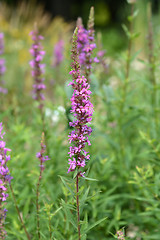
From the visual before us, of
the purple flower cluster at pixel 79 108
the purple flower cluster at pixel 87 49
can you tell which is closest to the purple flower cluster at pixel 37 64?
the purple flower cluster at pixel 87 49

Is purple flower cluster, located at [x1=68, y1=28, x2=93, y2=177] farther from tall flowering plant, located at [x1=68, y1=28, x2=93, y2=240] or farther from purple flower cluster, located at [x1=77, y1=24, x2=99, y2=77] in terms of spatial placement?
purple flower cluster, located at [x1=77, y1=24, x2=99, y2=77]

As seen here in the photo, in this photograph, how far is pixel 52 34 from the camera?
32.3 feet

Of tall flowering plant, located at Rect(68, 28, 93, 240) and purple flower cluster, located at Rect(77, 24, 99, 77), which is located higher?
purple flower cluster, located at Rect(77, 24, 99, 77)

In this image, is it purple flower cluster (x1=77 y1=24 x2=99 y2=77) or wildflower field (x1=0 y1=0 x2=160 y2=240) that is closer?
wildflower field (x1=0 y1=0 x2=160 y2=240)

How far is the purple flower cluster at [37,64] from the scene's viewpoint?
2.56m

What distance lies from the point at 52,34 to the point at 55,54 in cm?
543

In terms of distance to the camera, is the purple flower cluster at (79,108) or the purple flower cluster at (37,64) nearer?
the purple flower cluster at (79,108)

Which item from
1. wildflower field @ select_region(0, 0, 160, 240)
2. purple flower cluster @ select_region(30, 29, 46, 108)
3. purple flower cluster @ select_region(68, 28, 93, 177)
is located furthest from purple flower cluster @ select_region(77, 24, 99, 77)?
purple flower cluster @ select_region(68, 28, 93, 177)

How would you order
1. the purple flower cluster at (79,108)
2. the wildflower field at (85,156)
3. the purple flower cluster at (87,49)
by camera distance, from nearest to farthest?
the purple flower cluster at (79,108) < the wildflower field at (85,156) < the purple flower cluster at (87,49)

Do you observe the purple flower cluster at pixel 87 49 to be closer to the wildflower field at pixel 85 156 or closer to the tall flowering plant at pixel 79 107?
the wildflower field at pixel 85 156

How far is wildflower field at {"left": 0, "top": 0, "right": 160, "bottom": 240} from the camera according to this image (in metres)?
1.51

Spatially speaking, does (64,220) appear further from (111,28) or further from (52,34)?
(111,28)

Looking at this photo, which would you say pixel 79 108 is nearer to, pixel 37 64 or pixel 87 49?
pixel 87 49

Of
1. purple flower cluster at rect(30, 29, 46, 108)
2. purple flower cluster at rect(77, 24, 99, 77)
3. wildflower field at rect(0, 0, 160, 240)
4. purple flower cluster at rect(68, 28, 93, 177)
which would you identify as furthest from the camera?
purple flower cluster at rect(30, 29, 46, 108)
